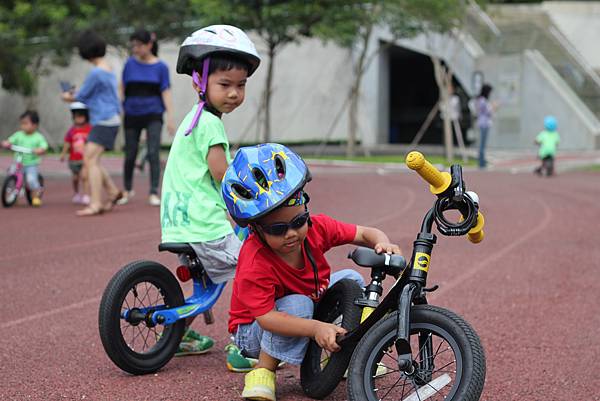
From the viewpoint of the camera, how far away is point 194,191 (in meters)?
4.57

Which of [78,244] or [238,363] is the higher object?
[238,363]

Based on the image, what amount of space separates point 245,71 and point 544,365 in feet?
6.88

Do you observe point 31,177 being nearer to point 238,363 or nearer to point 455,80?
point 238,363

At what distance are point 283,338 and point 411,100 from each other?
116ft

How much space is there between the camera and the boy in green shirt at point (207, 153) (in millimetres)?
4469

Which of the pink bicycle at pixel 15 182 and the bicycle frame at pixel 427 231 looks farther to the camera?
the pink bicycle at pixel 15 182

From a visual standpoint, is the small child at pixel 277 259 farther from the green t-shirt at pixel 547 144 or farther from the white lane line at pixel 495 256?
the green t-shirt at pixel 547 144

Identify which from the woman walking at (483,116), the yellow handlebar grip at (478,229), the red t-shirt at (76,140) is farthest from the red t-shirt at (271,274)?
the woman walking at (483,116)

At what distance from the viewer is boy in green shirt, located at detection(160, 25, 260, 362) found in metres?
4.47

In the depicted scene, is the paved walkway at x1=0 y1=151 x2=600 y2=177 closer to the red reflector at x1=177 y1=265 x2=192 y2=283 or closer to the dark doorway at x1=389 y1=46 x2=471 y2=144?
the dark doorway at x1=389 y1=46 x2=471 y2=144

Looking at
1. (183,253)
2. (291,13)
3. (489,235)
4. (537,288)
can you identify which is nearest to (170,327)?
(183,253)

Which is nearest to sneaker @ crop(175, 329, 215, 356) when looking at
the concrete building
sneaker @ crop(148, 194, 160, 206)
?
sneaker @ crop(148, 194, 160, 206)

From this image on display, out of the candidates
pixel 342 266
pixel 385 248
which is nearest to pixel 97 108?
pixel 342 266

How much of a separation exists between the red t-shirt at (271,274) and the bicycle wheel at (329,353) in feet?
0.30
